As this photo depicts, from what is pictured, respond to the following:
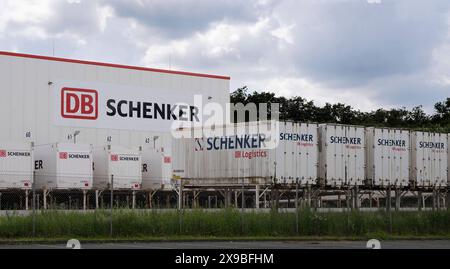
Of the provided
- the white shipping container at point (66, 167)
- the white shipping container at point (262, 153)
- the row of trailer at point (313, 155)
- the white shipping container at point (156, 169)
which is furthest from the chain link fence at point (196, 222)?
the white shipping container at point (156, 169)

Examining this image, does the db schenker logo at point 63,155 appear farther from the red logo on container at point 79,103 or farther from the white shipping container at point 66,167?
the red logo on container at point 79,103

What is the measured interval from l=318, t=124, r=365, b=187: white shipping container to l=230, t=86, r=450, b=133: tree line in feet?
147

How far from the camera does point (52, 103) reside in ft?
155

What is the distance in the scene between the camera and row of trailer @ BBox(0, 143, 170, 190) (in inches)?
1497

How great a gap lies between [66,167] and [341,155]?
14247 millimetres

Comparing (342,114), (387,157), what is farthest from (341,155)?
(342,114)

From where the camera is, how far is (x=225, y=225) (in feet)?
89.4

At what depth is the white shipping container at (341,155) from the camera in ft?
120

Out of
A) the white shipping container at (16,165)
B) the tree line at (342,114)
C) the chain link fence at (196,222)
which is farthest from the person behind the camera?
the tree line at (342,114)

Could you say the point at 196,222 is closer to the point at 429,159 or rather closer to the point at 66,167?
the point at 66,167

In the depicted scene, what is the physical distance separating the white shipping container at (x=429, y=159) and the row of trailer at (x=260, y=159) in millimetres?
53

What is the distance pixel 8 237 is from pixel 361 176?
19.5m

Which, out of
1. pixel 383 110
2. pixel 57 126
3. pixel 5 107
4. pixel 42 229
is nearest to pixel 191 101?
pixel 57 126
